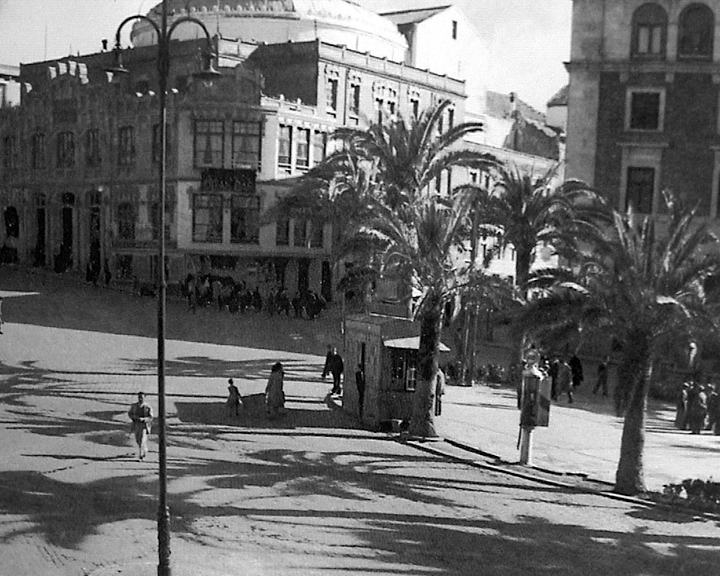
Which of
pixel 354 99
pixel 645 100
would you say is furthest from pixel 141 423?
pixel 354 99

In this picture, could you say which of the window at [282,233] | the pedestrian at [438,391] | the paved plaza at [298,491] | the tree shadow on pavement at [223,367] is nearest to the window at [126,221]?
the window at [282,233]

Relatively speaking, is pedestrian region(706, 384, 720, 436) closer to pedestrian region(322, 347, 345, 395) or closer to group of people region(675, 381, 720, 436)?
group of people region(675, 381, 720, 436)

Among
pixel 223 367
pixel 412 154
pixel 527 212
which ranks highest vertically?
pixel 412 154

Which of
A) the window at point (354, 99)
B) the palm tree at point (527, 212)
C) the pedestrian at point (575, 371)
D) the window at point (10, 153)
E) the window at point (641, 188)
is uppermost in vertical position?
the window at point (354, 99)

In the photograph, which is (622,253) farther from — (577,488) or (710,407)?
(710,407)

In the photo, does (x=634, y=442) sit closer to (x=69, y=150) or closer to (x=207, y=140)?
(x=207, y=140)

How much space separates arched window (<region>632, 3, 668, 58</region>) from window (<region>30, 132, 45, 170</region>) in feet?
100

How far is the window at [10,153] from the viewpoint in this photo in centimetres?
5328

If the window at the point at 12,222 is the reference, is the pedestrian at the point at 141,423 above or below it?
below

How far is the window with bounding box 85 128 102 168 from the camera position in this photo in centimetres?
4961

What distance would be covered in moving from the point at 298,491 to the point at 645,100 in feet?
90.7

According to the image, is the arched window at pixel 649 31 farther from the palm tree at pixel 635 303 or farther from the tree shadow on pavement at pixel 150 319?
the palm tree at pixel 635 303

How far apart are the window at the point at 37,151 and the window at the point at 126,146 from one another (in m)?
5.58

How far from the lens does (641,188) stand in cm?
3906
